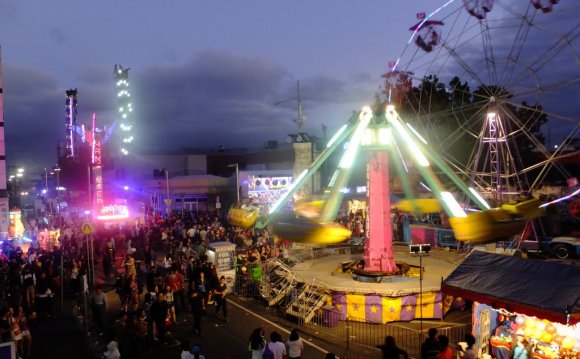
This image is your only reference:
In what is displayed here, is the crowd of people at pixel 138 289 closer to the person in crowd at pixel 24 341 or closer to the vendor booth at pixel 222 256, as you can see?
the person in crowd at pixel 24 341

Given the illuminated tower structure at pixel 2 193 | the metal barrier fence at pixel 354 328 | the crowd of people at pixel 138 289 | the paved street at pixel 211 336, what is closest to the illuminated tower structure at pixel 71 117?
the illuminated tower structure at pixel 2 193

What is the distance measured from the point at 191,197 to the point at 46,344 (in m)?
31.3

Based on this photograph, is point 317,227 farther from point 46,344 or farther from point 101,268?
point 101,268

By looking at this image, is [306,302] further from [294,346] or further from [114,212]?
[114,212]

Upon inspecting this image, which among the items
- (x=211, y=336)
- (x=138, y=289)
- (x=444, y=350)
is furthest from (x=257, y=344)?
(x=138, y=289)

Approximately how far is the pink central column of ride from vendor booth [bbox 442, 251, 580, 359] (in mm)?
4658

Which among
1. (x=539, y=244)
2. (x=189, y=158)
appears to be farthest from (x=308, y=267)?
(x=189, y=158)

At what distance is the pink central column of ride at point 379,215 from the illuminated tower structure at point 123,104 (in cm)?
3681

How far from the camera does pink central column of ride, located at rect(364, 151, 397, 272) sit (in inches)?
616

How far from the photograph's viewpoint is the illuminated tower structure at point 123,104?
154 ft

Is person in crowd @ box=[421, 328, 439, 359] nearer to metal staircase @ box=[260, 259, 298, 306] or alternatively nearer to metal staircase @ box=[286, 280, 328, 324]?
metal staircase @ box=[286, 280, 328, 324]

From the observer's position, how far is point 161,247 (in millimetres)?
27156

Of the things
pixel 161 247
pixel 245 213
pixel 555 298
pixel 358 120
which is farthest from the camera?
pixel 161 247

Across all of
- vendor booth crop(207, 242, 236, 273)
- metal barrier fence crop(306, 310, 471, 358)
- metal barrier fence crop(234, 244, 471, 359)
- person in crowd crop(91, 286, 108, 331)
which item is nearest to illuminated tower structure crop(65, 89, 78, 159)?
vendor booth crop(207, 242, 236, 273)
